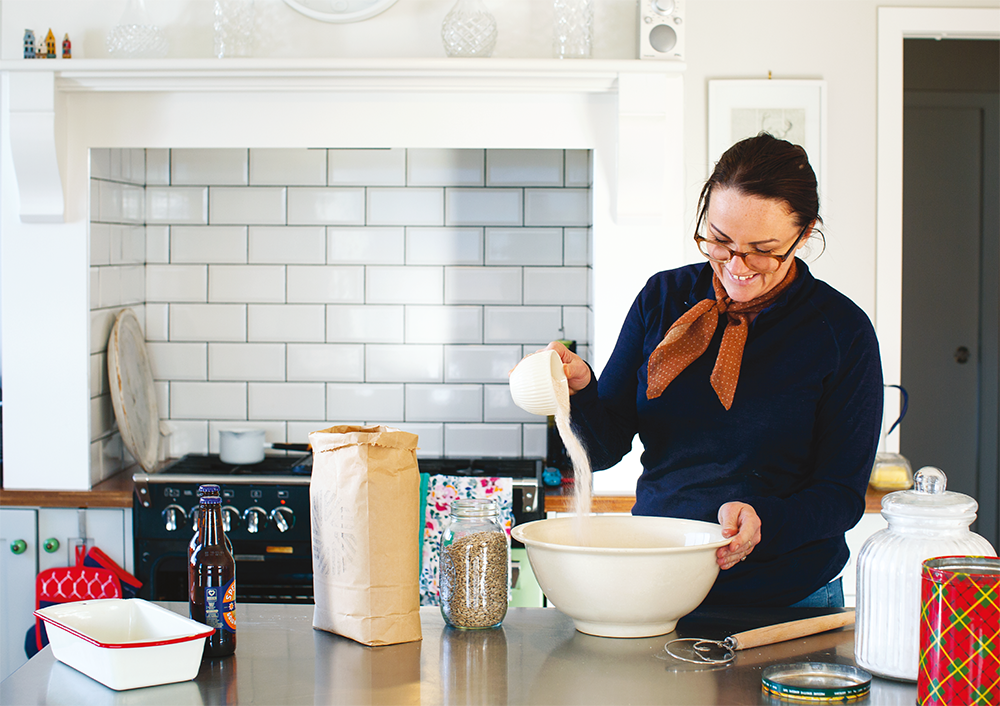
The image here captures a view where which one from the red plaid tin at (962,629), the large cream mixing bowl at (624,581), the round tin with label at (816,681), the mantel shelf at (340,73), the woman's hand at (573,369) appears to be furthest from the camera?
the mantel shelf at (340,73)

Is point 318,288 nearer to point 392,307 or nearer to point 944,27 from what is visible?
point 392,307

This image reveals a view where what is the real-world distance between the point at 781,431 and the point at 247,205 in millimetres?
2012

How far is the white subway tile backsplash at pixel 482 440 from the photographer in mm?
2959

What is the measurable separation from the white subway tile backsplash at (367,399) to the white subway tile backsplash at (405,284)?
285 millimetres

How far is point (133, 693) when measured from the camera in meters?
1.09

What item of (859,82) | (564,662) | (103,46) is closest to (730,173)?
(564,662)

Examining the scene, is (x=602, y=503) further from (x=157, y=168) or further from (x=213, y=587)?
(x=157, y=168)

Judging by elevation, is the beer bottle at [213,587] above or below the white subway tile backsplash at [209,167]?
below

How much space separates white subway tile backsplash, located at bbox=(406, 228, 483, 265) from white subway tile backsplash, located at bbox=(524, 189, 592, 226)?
172 millimetres

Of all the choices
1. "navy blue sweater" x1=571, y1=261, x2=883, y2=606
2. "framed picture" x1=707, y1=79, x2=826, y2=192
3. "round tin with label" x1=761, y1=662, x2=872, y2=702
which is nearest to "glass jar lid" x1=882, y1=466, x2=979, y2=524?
"round tin with label" x1=761, y1=662, x2=872, y2=702

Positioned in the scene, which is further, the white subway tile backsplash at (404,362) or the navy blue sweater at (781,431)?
the white subway tile backsplash at (404,362)

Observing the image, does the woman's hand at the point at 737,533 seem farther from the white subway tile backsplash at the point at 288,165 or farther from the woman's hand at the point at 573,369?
the white subway tile backsplash at the point at 288,165

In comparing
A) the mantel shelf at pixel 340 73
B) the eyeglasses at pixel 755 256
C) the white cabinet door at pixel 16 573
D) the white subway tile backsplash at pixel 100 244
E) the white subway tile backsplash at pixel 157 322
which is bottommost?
the white cabinet door at pixel 16 573

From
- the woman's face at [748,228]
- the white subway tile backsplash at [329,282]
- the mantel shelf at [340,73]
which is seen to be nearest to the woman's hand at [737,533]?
the woman's face at [748,228]
